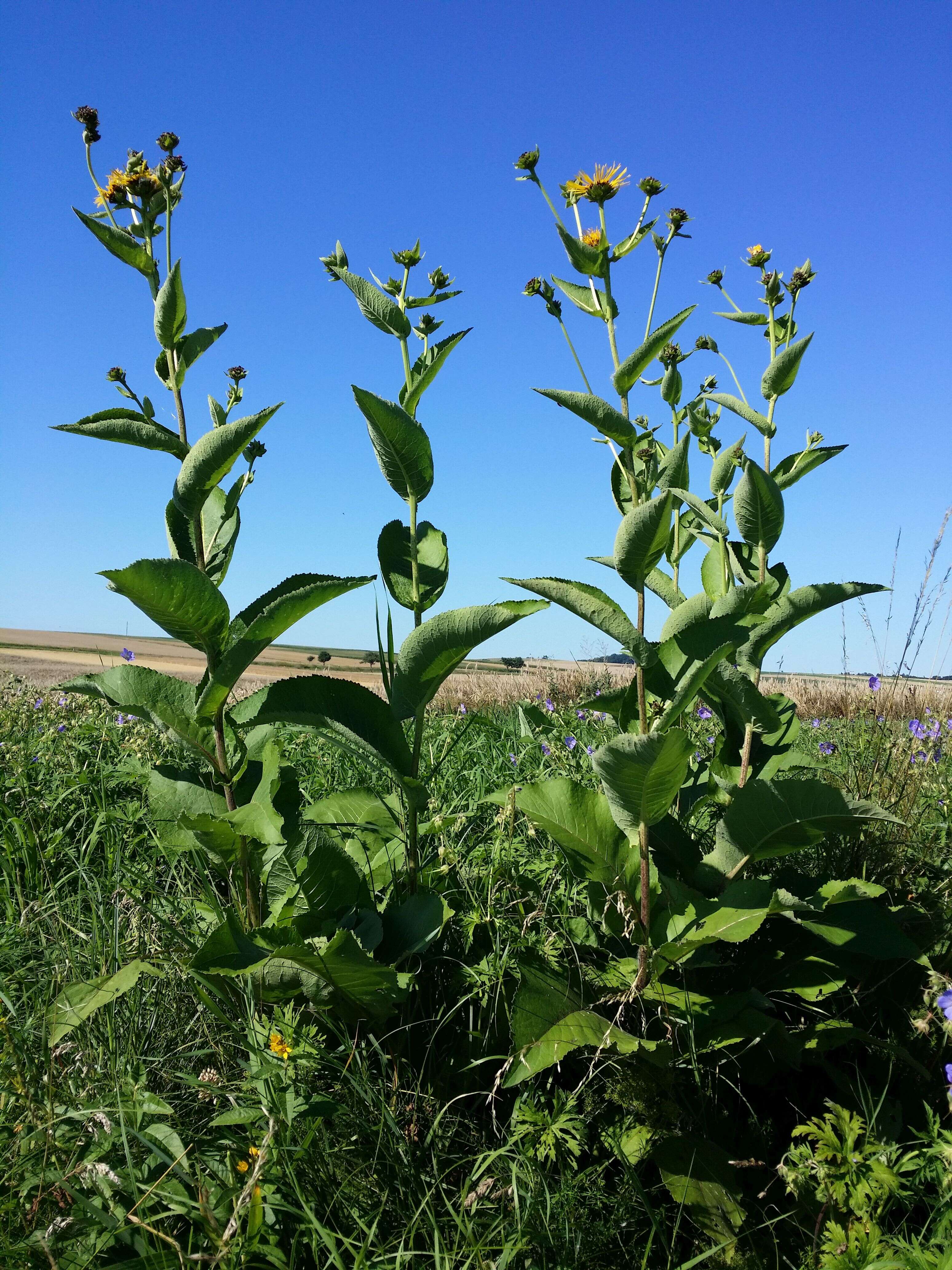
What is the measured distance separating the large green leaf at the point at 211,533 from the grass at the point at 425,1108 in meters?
0.88

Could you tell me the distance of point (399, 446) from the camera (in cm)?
184

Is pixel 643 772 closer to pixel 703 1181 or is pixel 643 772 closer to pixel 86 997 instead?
pixel 703 1181

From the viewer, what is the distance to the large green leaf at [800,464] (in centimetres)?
223

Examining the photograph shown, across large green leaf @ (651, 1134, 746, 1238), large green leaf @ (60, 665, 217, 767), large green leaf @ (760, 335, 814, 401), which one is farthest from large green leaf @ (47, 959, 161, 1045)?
large green leaf @ (760, 335, 814, 401)

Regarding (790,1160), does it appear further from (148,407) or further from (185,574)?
(148,407)

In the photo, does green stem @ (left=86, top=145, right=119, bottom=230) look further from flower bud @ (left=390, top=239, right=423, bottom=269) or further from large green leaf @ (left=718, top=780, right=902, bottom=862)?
large green leaf @ (left=718, top=780, right=902, bottom=862)

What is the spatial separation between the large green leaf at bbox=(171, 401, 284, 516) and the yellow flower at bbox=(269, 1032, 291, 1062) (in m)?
1.16

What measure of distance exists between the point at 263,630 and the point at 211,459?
1.24 ft

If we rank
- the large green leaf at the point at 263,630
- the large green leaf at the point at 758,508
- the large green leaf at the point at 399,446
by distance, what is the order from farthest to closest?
the large green leaf at the point at 758,508 → the large green leaf at the point at 399,446 → the large green leaf at the point at 263,630

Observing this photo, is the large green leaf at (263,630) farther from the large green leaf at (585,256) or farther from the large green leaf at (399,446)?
the large green leaf at (585,256)

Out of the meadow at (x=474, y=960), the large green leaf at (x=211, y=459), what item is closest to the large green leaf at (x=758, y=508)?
the meadow at (x=474, y=960)

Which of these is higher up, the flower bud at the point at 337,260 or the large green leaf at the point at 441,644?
the flower bud at the point at 337,260

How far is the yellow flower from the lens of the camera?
5.42 feet

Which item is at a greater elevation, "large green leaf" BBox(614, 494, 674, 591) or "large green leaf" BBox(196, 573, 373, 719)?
"large green leaf" BBox(614, 494, 674, 591)
